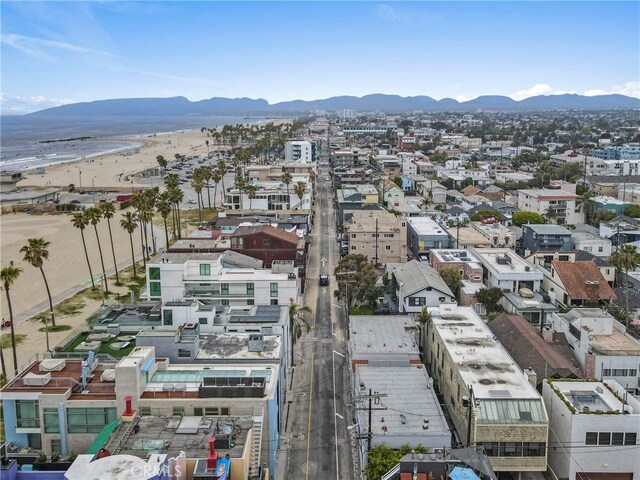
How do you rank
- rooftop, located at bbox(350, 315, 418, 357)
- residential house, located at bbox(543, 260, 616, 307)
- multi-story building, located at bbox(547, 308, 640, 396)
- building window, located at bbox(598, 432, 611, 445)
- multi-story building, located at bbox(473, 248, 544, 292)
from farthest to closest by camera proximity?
multi-story building, located at bbox(473, 248, 544, 292)
residential house, located at bbox(543, 260, 616, 307)
rooftop, located at bbox(350, 315, 418, 357)
multi-story building, located at bbox(547, 308, 640, 396)
building window, located at bbox(598, 432, 611, 445)

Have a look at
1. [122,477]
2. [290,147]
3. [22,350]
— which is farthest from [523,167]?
[122,477]

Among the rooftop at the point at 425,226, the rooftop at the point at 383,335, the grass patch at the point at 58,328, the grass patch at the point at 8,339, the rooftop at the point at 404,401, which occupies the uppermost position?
the rooftop at the point at 425,226

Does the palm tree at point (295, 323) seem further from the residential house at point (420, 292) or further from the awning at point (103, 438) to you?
the awning at point (103, 438)

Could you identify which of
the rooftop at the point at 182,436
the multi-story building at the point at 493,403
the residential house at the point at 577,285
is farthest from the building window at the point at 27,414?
Result: the residential house at the point at 577,285

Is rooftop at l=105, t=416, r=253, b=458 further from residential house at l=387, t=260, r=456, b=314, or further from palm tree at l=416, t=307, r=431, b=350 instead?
residential house at l=387, t=260, r=456, b=314

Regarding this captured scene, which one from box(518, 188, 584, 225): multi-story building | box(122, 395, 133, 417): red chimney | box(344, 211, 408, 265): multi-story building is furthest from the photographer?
box(518, 188, 584, 225): multi-story building

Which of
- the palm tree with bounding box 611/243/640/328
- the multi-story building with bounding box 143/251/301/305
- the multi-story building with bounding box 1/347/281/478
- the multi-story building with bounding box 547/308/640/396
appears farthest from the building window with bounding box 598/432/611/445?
the multi-story building with bounding box 143/251/301/305
